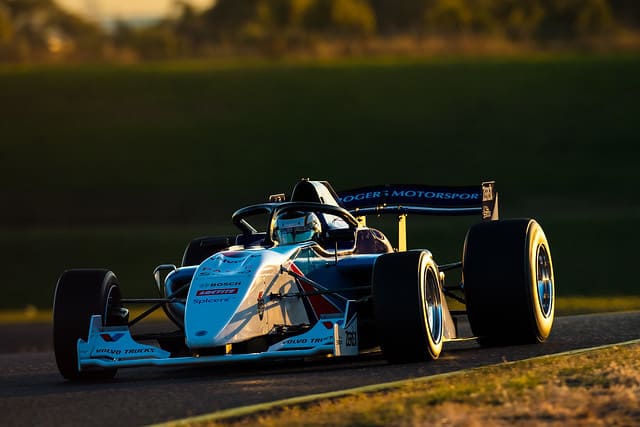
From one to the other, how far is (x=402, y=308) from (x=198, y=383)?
5.44 ft

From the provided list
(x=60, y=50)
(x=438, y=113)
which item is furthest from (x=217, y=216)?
(x=60, y=50)

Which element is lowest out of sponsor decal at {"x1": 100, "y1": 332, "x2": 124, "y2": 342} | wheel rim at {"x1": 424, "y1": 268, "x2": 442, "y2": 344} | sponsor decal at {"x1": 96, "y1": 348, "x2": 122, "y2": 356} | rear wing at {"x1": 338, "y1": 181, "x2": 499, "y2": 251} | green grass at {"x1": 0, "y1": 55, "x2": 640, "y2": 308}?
sponsor decal at {"x1": 96, "y1": 348, "x2": 122, "y2": 356}

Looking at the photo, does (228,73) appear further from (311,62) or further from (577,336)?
(577,336)

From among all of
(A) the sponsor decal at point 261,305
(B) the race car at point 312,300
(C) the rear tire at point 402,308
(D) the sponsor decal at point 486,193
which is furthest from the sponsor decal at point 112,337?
(D) the sponsor decal at point 486,193

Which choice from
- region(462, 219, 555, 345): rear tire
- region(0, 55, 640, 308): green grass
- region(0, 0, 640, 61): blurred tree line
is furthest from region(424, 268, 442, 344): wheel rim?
region(0, 0, 640, 61): blurred tree line

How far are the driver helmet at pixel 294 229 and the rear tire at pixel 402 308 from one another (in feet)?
5.71

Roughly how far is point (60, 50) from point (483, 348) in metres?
58.7

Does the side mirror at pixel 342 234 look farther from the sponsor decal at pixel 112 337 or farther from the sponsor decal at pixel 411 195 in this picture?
the sponsor decal at pixel 112 337

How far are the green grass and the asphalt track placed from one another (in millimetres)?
20316

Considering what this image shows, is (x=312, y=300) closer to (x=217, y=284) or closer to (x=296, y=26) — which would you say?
(x=217, y=284)

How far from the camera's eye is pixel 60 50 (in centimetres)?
6906

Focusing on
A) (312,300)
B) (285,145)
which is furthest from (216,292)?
(285,145)

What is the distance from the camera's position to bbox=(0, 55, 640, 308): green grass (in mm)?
39875

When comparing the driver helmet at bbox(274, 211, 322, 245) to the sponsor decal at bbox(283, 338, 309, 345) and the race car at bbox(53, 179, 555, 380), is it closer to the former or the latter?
the race car at bbox(53, 179, 555, 380)
